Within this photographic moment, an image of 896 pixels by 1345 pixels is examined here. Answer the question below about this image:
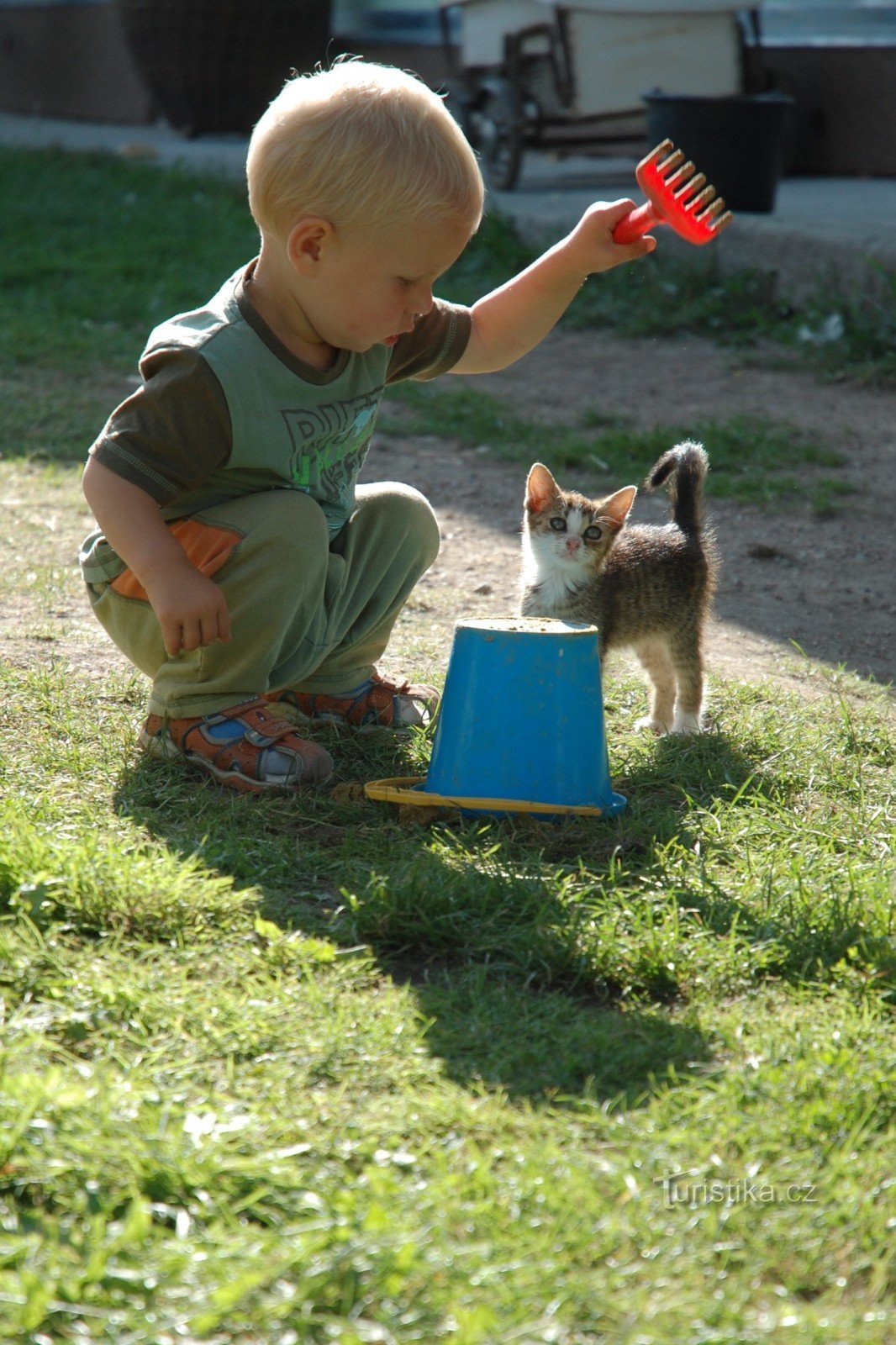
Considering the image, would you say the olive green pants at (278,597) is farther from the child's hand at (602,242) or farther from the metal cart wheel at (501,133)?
the metal cart wheel at (501,133)

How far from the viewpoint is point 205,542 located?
2.83m

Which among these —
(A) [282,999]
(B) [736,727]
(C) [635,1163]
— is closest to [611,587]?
(B) [736,727]

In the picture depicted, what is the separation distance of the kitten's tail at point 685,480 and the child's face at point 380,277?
95 centimetres

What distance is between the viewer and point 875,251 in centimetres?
704

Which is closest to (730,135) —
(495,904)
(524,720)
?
(524,720)

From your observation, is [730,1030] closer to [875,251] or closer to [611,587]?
[611,587]

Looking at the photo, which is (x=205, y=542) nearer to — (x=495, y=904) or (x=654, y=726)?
(x=495, y=904)

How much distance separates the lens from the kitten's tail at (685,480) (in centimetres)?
348

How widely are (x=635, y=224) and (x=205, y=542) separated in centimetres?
112

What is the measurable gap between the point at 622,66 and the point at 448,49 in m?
1.43

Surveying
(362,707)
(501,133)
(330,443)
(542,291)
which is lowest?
(362,707)

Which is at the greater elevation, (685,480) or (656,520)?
(685,480)

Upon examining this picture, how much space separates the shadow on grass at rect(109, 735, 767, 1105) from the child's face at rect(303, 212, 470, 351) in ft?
3.02

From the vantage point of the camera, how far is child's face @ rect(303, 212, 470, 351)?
2.62 metres
